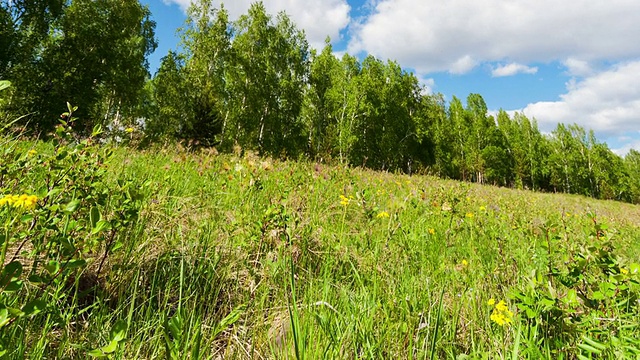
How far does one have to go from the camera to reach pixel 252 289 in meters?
1.73

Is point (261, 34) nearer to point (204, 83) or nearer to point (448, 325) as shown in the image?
point (204, 83)

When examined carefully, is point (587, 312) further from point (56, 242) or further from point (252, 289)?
point (56, 242)

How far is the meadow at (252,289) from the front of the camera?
1.17m

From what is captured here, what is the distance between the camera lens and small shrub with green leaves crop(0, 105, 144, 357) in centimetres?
101

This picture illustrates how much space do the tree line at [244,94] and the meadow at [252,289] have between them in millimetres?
5577

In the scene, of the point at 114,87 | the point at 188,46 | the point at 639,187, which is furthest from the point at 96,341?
the point at 639,187

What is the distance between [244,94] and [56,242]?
27307 millimetres

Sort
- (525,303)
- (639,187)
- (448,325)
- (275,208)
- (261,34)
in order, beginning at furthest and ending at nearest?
(639,187), (261,34), (275,208), (448,325), (525,303)

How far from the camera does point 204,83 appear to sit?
26.5 metres

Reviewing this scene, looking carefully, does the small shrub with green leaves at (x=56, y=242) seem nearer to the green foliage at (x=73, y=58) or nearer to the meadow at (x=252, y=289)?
the meadow at (x=252, y=289)

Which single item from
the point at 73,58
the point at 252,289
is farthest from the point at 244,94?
the point at 252,289

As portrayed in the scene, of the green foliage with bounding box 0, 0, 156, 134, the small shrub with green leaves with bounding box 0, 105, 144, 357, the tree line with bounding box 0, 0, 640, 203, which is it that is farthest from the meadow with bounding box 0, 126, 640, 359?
the green foliage with bounding box 0, 0, 156, 134

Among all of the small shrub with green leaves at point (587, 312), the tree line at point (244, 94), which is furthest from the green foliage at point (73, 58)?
the small shrub with green leaves at point (587, 312)

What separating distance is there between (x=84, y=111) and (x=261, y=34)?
15.0 meters
